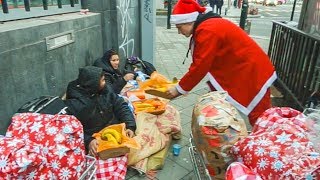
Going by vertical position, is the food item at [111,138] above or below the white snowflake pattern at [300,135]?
below

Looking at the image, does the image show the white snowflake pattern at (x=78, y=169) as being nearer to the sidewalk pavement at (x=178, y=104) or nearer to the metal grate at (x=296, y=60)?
→ the sidewalk pavement at (x=178, y=104)

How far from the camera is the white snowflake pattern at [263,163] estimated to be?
4.66 feet

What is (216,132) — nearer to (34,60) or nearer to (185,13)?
(185,13)

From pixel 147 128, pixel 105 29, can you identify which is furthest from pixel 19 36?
pixel 105 29

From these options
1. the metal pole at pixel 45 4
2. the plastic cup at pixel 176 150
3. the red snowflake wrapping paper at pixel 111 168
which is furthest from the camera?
the metal pole at pixel 45 4

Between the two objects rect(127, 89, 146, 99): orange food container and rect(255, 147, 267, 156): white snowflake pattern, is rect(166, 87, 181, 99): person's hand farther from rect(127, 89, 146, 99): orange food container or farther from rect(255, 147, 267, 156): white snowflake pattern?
rect(255, 147, 267, 156): white snowflake pattern

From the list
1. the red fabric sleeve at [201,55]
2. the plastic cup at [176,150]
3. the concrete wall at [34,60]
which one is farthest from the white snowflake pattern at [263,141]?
the concrete wall at [34,60]

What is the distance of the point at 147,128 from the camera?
9.91 feet

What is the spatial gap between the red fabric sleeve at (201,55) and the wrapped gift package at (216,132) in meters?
0.73

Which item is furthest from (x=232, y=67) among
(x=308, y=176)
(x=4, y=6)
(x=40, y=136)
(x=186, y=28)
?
(x=4, y=6)

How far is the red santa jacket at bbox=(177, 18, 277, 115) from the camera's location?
99.3 inches

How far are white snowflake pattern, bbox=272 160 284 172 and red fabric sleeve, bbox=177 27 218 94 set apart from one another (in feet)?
4.13

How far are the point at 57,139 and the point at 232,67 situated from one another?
1667 mm

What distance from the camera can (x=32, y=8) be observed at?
3.35 metres
